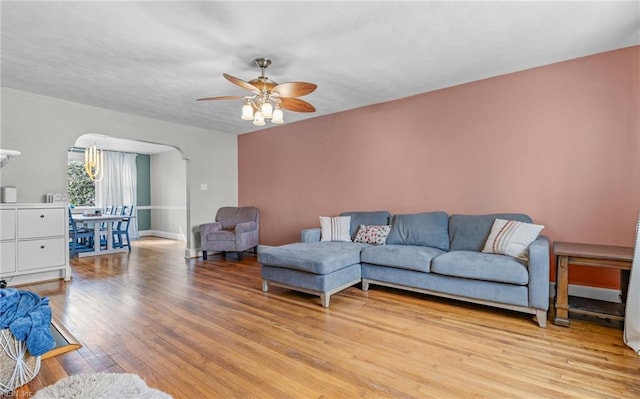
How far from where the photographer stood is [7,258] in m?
3.63


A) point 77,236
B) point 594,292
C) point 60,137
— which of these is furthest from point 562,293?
point 77,236

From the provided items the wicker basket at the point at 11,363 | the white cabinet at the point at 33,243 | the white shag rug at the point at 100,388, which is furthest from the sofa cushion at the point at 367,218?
the white cabinet at the point at 33,243

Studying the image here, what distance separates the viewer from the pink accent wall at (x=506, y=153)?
9.53ft

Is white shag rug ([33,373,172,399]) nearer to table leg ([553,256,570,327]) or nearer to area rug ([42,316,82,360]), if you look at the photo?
area rug ([42,316,82,360])

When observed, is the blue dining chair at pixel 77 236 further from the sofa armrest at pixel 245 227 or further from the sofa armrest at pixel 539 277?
the sofa armrest at pixel 539 277

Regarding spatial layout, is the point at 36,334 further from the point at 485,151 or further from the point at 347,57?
the point at 485,151

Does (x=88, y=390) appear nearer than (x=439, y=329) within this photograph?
Yes

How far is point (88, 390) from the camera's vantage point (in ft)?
5.46

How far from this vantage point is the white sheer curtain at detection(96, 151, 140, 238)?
8055 mm

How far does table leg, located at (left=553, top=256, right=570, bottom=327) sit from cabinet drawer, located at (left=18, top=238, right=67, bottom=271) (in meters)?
5.46

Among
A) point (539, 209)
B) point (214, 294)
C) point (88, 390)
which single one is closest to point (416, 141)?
point (539, 209)

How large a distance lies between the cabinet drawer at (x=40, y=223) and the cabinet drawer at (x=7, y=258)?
0.14 meters

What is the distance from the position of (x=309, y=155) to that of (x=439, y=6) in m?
3.28

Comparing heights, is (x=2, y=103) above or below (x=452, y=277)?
above
